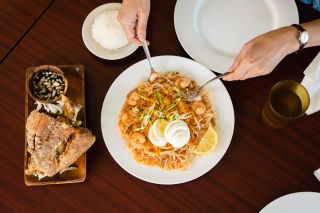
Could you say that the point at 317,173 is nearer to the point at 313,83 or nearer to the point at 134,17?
the point at 313,83

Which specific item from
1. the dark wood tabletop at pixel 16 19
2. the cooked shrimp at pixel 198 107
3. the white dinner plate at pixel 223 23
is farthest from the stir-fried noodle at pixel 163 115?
the dark wood tabletop at pixel 16 19

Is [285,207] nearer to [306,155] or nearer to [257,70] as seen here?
[306,155]

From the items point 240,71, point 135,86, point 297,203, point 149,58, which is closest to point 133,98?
point 135,86

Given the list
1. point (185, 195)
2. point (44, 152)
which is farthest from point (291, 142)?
point (44, 152)

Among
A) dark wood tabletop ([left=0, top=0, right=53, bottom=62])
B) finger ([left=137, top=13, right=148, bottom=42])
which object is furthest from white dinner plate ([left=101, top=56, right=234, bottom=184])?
dark wood tabletop ([left=0, top=0, right=53, bottom=62])

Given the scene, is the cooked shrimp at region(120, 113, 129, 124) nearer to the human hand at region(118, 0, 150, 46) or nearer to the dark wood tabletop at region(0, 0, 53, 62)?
the human hand at region(118, 0, 150, 46)
